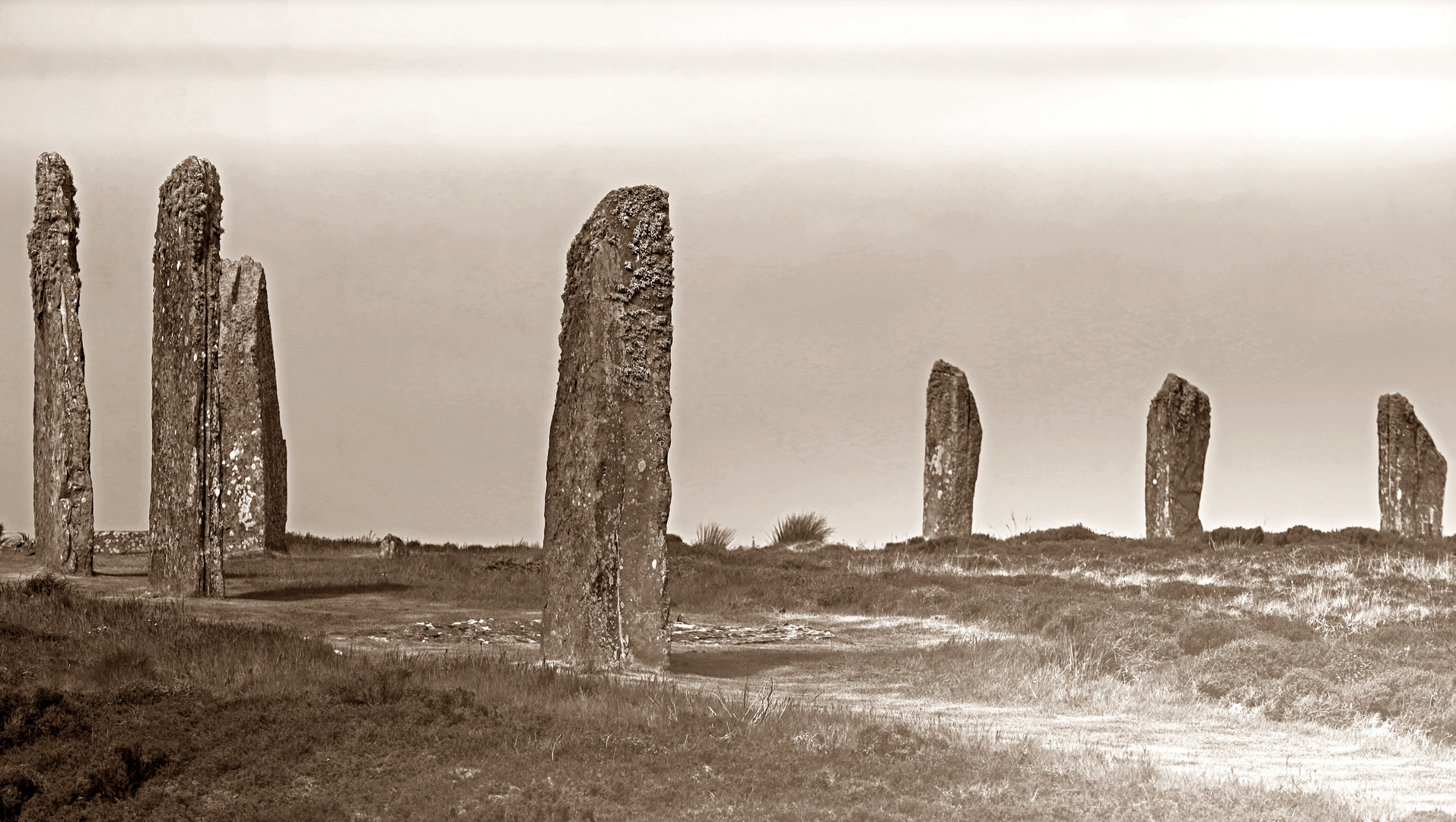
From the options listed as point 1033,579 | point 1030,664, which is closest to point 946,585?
point 1033,579

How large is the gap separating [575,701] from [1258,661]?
7.29 metres

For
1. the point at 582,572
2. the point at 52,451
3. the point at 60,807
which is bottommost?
the point at 60,807

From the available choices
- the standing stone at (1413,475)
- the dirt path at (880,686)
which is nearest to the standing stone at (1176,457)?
the standing stone at (1413,475)

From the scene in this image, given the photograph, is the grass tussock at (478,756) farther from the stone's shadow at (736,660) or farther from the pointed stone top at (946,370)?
the pointed stone top at (946,370)

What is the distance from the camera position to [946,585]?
2297cm

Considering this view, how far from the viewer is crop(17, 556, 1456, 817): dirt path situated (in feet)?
34.6

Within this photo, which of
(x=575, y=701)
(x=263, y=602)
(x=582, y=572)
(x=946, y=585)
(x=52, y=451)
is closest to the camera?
(x=575, y=701)

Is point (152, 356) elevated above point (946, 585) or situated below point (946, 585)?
above

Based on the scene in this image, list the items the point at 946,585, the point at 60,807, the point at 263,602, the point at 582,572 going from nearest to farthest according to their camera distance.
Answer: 1. the point at 60,807
2. the point at 582,572
3. the point at 263,602
4. the point at 946,585

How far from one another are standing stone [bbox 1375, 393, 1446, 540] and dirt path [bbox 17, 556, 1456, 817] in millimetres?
21275

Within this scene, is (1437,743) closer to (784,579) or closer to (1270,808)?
(1270,808)

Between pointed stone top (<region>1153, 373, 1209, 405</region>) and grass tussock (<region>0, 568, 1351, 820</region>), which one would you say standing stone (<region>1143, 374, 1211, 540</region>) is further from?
grass tussock (<region>0, 568, 1351, 820</region>)

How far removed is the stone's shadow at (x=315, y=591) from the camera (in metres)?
19.3

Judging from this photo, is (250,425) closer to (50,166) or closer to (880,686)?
(50,166)
